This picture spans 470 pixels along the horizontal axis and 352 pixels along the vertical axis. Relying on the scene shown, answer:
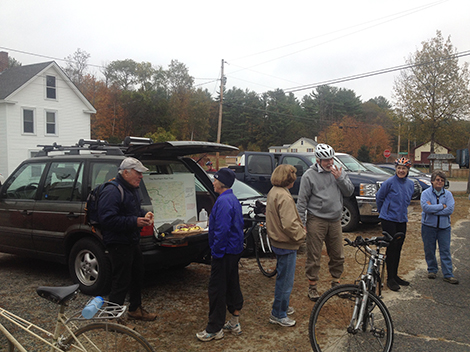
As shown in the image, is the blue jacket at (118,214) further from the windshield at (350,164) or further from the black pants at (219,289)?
the windshield at (350,164)

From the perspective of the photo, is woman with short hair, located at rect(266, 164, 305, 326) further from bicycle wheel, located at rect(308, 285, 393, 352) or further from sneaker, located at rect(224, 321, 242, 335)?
bicycle wheel, located at rect(308, 285, 393, 352)

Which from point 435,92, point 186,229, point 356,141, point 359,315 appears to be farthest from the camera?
point 356,141

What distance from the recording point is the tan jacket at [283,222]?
164 inches

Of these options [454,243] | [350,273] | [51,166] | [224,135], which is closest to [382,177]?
[454,243]

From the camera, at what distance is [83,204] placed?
5.06 metres

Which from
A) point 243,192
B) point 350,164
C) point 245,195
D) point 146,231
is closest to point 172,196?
point 146,231

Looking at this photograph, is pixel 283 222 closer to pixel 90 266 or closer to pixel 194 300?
pixel 194 300

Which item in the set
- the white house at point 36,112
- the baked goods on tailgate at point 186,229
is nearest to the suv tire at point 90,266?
the baked goods on tailgate at point 186,229

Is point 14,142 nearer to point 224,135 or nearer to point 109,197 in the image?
point 109,197

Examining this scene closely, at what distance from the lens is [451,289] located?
5.54 meters

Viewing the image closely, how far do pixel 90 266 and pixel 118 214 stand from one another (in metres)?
1.36

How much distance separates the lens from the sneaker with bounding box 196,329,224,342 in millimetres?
3967

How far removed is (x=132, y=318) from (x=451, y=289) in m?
4.43

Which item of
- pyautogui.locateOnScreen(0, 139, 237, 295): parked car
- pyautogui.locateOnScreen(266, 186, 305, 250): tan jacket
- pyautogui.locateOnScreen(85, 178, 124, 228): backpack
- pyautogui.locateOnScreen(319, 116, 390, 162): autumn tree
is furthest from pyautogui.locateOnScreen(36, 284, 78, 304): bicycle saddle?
pyautogui.locateOnScreen(319, 116, 390, 162): autumn tree
